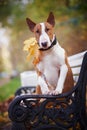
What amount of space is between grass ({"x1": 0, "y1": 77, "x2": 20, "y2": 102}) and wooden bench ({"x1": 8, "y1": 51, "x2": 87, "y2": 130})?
475mm

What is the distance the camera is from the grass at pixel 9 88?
5.59 ft

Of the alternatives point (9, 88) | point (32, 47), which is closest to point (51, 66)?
point (32, 47)

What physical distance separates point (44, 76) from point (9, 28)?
1.85 feet

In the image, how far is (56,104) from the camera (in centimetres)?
123

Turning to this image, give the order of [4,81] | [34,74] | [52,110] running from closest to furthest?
[52,110] → [34,74] → [4,81]

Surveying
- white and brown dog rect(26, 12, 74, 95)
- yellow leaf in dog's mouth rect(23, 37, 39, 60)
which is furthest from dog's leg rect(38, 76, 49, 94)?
yellow leaf in dog's mouth rect(23, 37, 39, 60)

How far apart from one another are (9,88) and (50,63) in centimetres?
53

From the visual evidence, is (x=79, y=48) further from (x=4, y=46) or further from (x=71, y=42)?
(x=4, y=46)

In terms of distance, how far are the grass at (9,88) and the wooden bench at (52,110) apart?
47 centimetres

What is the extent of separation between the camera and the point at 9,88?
1726mm

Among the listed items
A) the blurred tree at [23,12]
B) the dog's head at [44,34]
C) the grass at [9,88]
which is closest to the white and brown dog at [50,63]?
the dog's head at [44,34]

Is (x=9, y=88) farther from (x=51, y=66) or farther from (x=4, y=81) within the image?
(x=51, y=66)

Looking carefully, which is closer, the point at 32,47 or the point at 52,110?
the point at 52,110

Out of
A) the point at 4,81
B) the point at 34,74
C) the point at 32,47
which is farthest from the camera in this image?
the point at 4,81
